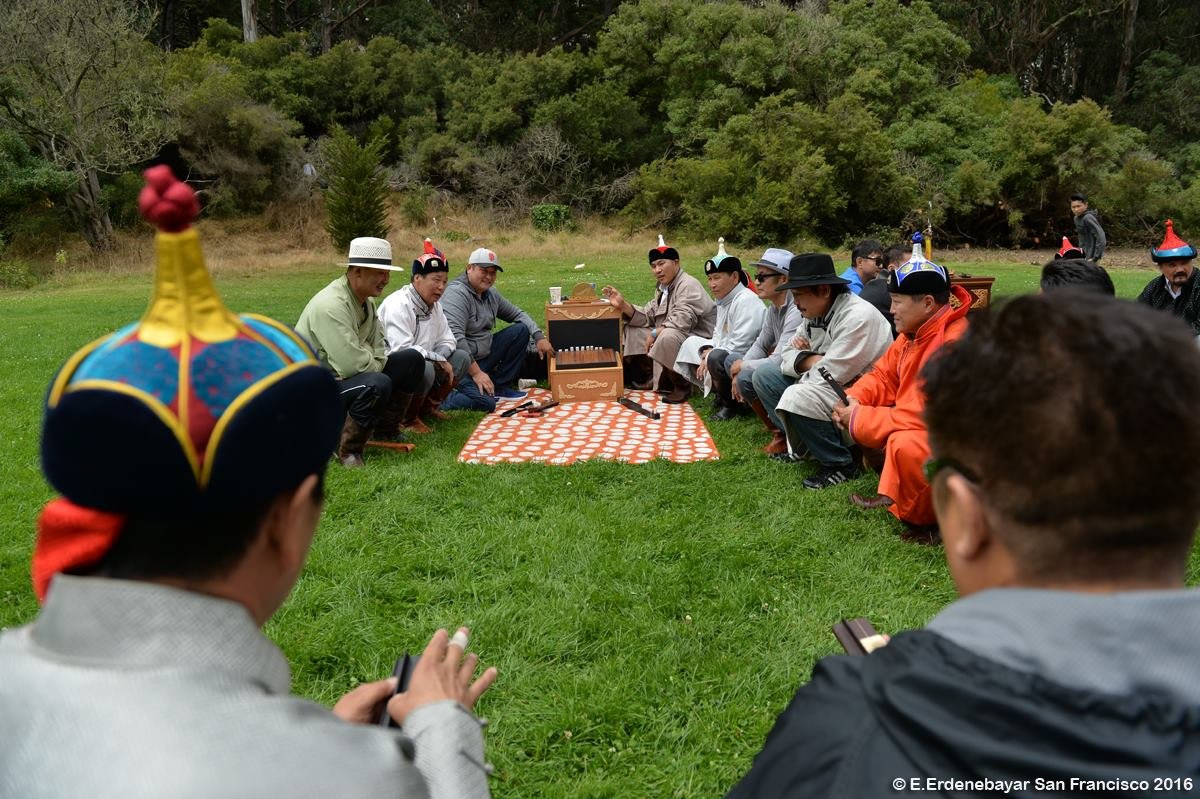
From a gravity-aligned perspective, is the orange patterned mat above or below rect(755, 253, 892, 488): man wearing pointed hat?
below

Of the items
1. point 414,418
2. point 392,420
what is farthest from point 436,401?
point 392,420

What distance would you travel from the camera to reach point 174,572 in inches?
41.6

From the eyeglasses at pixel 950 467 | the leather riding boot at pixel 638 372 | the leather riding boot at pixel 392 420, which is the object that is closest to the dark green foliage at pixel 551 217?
the leather riding boot at pixel 638 372

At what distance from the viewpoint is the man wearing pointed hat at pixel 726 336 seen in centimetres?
746

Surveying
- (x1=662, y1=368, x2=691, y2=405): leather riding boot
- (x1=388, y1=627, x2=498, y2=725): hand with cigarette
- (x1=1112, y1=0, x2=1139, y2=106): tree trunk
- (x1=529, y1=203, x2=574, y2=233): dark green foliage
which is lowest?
(x1=529, y1=203, x2=574, y2=233): dark green foliage

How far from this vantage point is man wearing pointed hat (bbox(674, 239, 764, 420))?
746 centimetres

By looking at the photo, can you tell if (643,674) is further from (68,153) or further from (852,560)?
(68,153)

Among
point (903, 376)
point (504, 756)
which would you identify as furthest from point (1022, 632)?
point (903, 376)

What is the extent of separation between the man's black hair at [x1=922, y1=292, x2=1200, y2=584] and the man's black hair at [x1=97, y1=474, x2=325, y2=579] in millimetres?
978

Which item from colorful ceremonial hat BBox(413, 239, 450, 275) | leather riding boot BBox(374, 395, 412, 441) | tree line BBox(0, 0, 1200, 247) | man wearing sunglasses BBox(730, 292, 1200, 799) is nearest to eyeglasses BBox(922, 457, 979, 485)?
man wearing sunglasses BBox(730, 292, 1200, 799)

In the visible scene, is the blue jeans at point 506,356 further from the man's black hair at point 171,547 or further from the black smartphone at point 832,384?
the man's black hair at point 171,547

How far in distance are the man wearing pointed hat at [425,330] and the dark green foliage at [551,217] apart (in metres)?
24.2

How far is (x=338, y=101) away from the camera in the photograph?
1369 inches

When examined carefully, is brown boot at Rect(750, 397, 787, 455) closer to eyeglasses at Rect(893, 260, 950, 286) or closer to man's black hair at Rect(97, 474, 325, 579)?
eyeglasses at Rect(893, 260, 950, 286)
